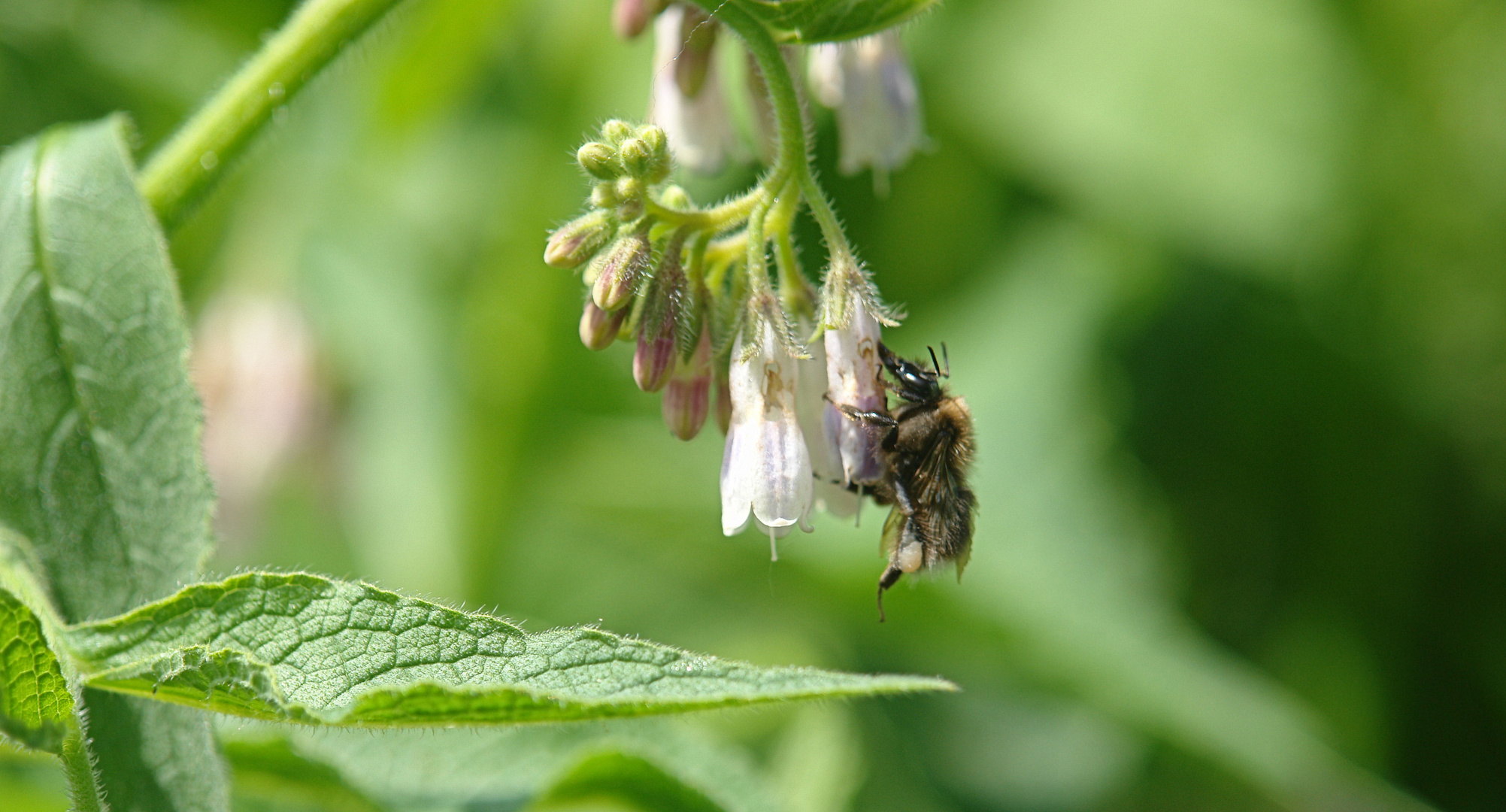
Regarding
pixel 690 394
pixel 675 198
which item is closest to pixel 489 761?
pixel 690 394

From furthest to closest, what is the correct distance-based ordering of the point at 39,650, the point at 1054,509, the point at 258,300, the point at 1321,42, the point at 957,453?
the point at 1321,42 < the point at 1054,509 < the point at 258,300 < the point at 957,453 < the point at 39,650

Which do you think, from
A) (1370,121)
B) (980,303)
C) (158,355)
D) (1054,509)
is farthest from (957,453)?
(1370,121)

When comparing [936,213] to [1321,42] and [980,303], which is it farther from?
[1321,42]

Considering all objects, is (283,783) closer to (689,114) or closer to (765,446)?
(765,446)

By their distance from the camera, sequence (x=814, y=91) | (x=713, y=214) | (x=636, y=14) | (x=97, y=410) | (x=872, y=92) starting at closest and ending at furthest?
(x=97, y=410) → (x=713, y=214) → (x=636, y=14) → (x=872, y=92) → (x=814, y=91)

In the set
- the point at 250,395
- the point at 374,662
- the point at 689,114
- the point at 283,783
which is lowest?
the point at 283,783

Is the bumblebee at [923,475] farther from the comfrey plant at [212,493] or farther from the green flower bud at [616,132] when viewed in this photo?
the green flower bud at [616,132]

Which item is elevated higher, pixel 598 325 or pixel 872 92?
pixel 872 92

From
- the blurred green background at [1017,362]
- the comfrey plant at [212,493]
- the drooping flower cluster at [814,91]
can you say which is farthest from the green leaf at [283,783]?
the blurred green background at [1017,362]
